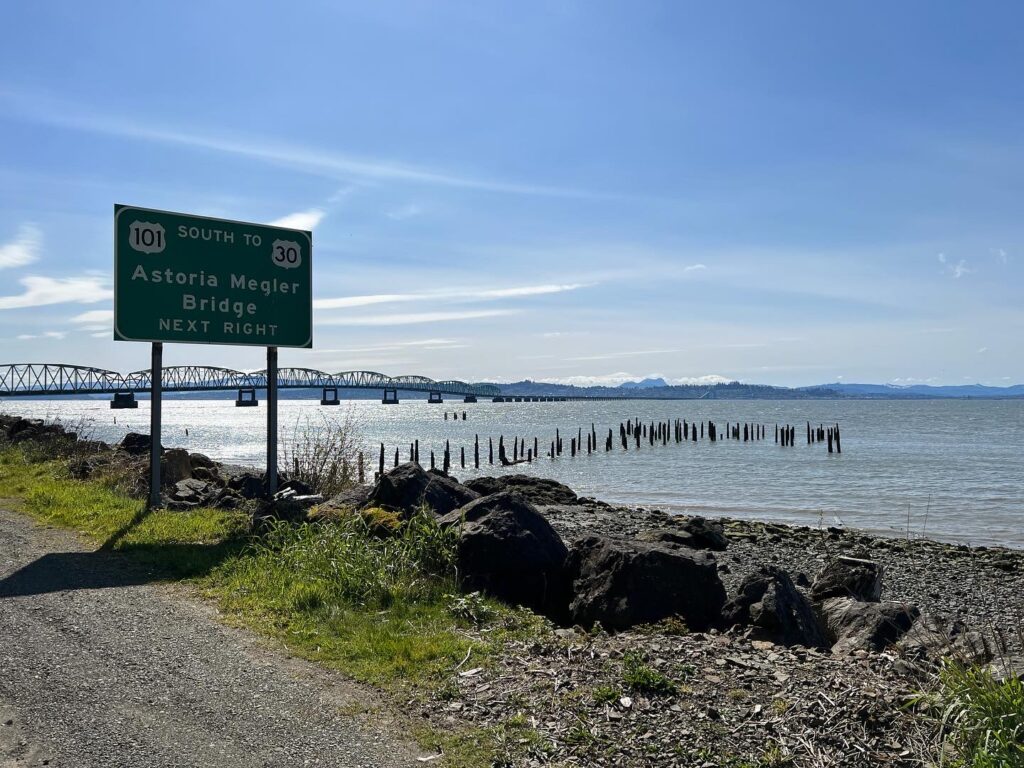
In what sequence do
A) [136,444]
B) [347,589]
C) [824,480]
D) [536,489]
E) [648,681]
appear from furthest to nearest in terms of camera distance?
[824,480] < [536,489] < [136,444] < [347,589] < [648,681]

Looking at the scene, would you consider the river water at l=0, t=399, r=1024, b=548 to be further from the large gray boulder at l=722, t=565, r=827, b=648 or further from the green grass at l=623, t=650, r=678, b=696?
the green grass at l=623, t=650, r=678, b=696

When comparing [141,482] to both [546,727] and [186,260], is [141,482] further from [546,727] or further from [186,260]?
[546,727]

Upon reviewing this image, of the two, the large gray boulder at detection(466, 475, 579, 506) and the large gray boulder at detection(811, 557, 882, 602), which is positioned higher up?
the large gray boulder at detection(811, 557, 882, 602)

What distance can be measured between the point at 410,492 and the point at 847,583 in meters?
6.27

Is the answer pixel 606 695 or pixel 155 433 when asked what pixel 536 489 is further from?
pixel 606 695

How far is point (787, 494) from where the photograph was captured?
3384 centimetres

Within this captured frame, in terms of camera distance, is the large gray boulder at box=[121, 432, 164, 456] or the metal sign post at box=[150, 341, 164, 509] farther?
the large gray boulder at box=[121, 432, 164, 456]

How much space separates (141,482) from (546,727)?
1361cm

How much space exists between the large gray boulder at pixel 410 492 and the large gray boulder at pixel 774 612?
4714 millimetres

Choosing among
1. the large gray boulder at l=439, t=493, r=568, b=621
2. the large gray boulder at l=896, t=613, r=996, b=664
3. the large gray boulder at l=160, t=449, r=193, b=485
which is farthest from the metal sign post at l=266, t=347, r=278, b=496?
the large gray boulder at l=896, t=613, r=996, b=664

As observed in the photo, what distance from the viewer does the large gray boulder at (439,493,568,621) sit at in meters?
8.72

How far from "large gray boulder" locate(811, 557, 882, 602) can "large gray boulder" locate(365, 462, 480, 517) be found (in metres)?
5.29

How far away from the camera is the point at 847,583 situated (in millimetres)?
11117

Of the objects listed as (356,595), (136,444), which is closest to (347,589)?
(356,595)
